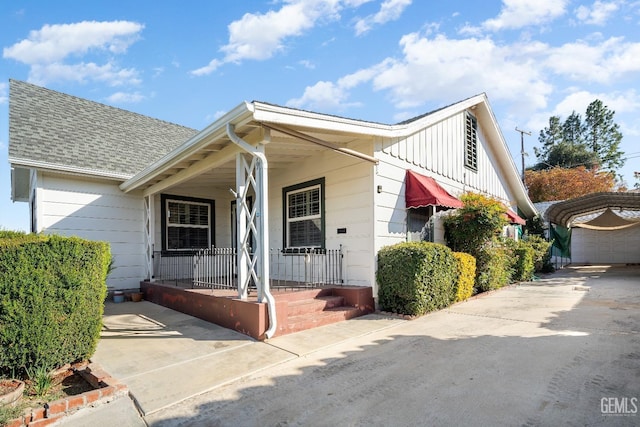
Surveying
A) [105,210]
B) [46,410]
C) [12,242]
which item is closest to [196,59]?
[105,210]

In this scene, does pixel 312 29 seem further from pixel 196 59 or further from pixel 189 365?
pixel 189 365

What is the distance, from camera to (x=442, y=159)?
31.1ft

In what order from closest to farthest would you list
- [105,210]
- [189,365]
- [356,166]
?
[189,365]
[356,166]
[105,210]

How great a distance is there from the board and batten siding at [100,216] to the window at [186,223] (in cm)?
66

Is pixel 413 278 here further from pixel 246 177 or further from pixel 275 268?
pixel 275 268

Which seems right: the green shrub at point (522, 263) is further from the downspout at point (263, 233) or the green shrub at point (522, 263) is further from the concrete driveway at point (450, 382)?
the downspout at point (263, 233)

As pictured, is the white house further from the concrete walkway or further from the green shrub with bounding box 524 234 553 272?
the green shrub with bounding box 524 234 553 272

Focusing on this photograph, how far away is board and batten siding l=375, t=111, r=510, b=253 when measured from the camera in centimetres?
716

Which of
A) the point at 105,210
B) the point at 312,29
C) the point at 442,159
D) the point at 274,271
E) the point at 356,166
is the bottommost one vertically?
the point at 274,271

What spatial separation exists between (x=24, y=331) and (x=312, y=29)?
8044 millimetres

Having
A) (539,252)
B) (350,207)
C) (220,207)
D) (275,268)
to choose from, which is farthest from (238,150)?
(539,252)

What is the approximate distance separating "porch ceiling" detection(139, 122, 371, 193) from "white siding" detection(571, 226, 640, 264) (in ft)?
68.3

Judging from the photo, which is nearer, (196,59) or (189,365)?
(189,365)

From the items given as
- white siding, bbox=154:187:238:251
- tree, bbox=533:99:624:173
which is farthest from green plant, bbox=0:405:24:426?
tree, bbox=533:99:624:173
